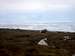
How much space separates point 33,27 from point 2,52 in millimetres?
13732

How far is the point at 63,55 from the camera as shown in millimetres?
6383

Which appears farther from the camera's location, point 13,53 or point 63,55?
point 63,55

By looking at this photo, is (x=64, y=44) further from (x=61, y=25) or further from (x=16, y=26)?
(x=16, y=26)

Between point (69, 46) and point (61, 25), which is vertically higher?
point (61, 25)

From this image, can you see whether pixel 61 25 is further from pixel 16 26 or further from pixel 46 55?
pixel 46 55

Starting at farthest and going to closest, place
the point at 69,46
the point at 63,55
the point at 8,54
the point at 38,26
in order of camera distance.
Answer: the point at 38,26, the point at 69,46, the point at 63,55, the point at 8,54

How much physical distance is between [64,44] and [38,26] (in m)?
9.02

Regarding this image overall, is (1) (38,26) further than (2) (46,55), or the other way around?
(1) (38,26)

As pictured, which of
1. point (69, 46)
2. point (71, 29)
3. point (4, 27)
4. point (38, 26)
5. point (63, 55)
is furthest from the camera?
point (4, 27)

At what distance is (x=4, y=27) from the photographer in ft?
67.6

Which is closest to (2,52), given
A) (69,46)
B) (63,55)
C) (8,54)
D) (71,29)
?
(8,54)

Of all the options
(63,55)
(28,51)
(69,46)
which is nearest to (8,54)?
(28,51)

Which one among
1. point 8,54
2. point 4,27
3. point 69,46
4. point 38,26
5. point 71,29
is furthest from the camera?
point 4,27

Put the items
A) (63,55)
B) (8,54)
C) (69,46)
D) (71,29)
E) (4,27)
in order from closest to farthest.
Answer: (8,54) → (63,55) → (69,46) → (71,29) → (4,27)
